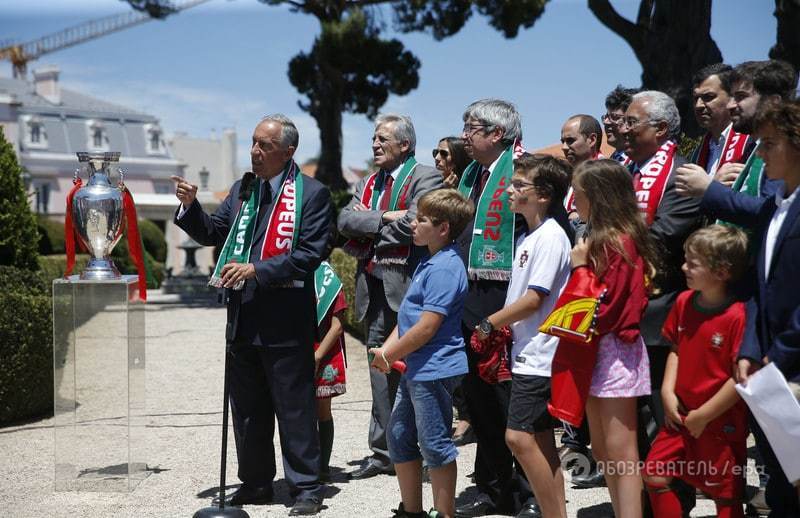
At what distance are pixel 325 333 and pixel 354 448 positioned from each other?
125 centimetres

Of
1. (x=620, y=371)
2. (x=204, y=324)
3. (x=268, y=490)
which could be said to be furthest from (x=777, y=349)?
(x=204, y=324)

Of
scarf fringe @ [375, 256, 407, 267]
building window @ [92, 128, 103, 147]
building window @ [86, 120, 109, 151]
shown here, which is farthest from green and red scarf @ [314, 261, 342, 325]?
building window @ [92, 128, 103, 147]

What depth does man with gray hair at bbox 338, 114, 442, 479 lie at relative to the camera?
5.45 metres

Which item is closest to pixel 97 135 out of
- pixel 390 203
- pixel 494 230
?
pixel 390 203

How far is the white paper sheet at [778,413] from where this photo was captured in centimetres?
306

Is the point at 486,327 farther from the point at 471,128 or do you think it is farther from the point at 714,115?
the point at 714,115

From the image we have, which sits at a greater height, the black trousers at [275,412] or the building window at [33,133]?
the building window at [33,133]

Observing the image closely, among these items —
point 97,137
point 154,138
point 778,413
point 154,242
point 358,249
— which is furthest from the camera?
point 154,138

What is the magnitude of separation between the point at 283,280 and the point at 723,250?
7.54 feet

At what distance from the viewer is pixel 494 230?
4723mm

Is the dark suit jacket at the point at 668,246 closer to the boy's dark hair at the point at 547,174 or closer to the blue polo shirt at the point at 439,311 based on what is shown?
the boy's dark hair at the point at 547,174

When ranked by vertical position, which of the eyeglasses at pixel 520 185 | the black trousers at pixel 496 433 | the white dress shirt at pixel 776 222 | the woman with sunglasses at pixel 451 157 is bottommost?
the black trousers at pixel 496 433

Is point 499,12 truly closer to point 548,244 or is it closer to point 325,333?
point 325,333

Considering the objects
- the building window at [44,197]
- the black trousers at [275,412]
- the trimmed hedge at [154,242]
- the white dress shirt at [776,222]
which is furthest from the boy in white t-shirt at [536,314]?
the building window at [44,197]
